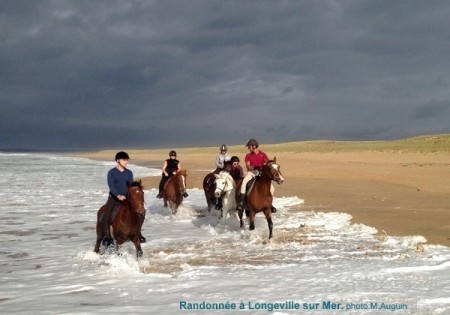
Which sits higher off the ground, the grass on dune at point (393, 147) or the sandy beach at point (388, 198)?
the grass on dune at point (393, 147)

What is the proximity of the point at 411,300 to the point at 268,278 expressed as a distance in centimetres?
256

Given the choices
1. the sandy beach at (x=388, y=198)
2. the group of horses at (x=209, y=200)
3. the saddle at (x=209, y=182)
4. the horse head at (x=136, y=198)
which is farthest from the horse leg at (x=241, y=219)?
the horse head at (x=136, y=198)

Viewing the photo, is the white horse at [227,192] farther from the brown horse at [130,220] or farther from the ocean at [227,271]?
the brown horse at [130,220]

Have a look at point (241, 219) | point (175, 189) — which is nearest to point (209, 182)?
point (175, 189)

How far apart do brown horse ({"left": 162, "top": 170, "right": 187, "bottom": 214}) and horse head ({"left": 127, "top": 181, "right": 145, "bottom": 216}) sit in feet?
26.5

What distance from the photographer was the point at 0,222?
16156mm

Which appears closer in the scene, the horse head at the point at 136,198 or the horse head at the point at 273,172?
the horse head at the point at 136,198

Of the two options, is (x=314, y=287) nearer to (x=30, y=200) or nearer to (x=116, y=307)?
(x=116, y=307)

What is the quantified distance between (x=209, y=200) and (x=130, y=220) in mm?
8797

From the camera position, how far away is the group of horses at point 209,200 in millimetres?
9430

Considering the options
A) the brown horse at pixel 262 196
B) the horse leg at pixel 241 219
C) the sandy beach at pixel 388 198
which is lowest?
the sandy beach at pixel 388 198

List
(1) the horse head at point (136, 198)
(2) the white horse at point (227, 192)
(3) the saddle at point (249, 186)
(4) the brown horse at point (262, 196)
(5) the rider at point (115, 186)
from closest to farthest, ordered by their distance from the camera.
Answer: (1) the horse head at point (136, 198) < (5) the rider at point (115, 186) < (4) the brown horse at point (262, 196) < (3) the saddle at point (249, 186) < (2) the white horse at point (227, 192)

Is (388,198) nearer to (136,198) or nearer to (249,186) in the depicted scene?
(249,186)

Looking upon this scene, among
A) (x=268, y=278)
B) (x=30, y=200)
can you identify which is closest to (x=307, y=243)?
(x=268, y=278)
